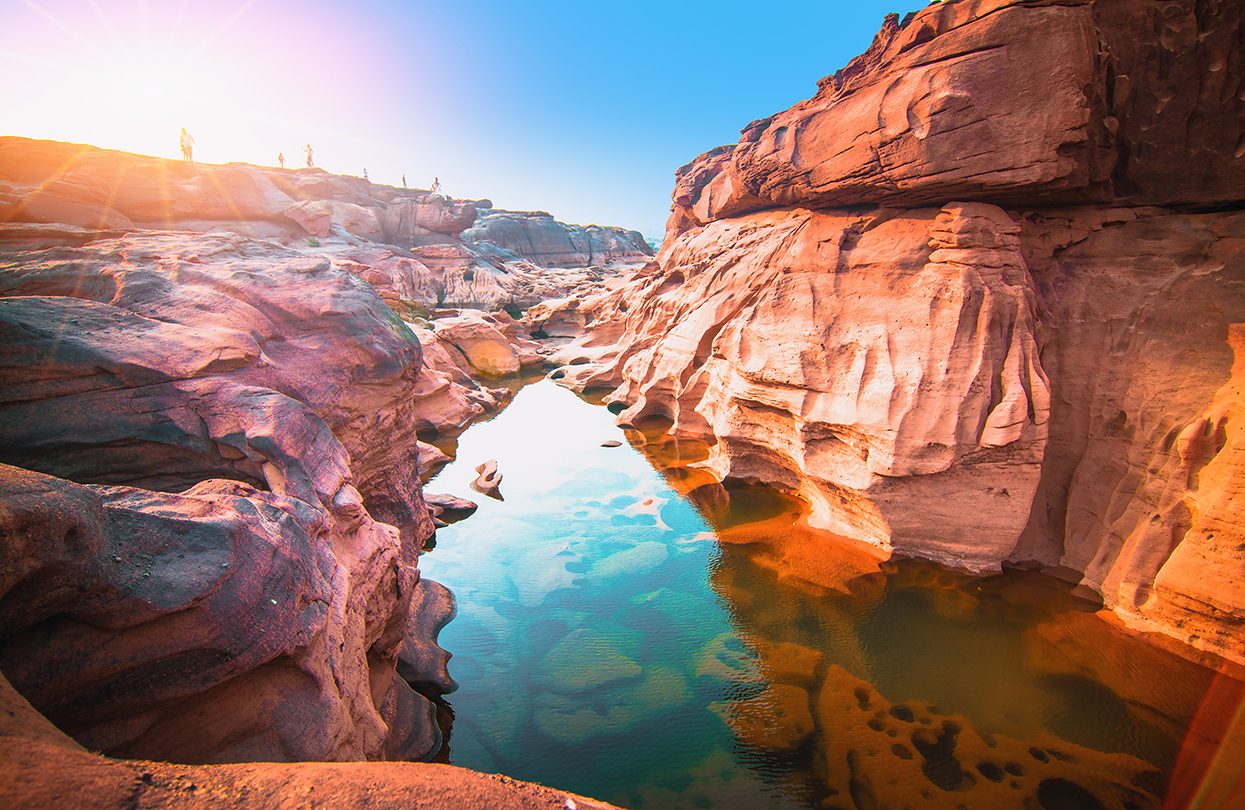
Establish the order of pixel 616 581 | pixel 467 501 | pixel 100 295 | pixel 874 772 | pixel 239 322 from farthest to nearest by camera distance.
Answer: pixel 467 501 < pixel 616 581 < pixel 239 322 < pixel 100 295 < pixel 874 772

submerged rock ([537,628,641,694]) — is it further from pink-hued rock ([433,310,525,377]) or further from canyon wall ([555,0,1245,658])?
pink-hued rock ([433,310,525,377])

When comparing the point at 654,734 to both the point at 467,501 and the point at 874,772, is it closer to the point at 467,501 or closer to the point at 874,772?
the point at 874,772

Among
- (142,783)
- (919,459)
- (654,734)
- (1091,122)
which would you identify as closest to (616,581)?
(654,734)

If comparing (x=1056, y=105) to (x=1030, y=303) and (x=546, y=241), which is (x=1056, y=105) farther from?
(x=546, y=241)

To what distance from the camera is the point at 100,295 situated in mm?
A: 6176

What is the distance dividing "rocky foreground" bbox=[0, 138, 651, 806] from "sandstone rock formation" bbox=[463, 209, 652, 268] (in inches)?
1915

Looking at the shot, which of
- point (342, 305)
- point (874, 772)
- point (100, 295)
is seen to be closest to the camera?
point (874, 772)

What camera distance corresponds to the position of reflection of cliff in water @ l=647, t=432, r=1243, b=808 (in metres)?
5.46

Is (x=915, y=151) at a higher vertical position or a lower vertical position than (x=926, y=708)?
higher

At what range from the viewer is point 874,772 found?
5.64 meters

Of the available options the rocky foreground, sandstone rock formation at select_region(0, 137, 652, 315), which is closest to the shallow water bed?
the rocky foreground

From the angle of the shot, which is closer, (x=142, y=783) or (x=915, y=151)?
(x=142, y=783)

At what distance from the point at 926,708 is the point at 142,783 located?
25.4ft

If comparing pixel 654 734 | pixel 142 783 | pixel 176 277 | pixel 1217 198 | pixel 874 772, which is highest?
pixel 1217 198
